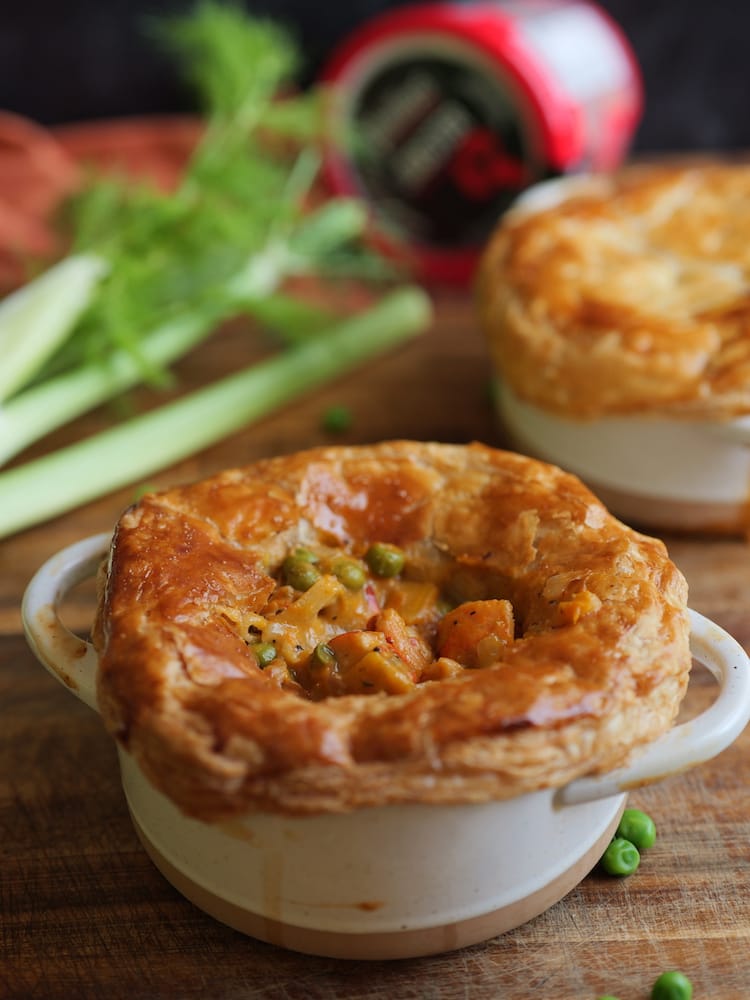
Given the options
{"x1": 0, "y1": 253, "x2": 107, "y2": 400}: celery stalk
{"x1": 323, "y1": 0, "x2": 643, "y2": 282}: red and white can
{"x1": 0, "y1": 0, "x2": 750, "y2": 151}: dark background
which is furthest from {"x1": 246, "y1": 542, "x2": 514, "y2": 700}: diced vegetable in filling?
{"x1": 0, "y1": 0, "x2": 750, "y2": 151}: dark background

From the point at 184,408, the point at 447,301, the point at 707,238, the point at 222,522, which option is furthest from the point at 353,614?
the point at 447,301

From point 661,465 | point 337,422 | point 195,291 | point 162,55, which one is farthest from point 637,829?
point 162,55

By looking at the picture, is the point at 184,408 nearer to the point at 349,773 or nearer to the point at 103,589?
the point at 103,589

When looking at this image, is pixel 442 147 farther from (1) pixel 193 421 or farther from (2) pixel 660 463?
(2) pixel 660 463

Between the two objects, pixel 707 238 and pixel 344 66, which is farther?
pixel 344 66

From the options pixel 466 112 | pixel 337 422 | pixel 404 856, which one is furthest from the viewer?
pixel 466 112

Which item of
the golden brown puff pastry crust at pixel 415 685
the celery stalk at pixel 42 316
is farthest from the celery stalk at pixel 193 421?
the golden brown puff pastry crust at pixel 415 685

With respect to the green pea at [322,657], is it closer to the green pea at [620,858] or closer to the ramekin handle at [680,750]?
the ramekin handle at [680,750]
